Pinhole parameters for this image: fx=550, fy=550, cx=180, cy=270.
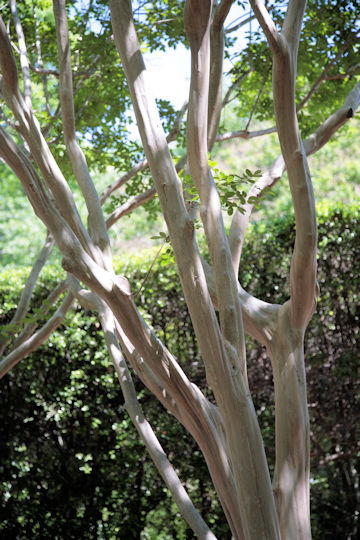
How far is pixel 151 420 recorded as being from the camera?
484cm

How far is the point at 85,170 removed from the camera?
8.72 feet

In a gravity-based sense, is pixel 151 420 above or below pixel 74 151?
below

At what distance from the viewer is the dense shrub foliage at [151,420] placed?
15.7ft

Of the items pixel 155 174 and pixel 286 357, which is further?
pixel 286 357

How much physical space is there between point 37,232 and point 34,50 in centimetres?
1031

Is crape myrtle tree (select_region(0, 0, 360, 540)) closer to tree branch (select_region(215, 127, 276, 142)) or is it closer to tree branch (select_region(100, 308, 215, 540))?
tree branch (select_region(100, 308, 215, 540))

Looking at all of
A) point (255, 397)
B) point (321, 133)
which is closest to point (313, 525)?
point (255, 397)

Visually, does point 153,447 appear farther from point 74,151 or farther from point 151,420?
point 151,420

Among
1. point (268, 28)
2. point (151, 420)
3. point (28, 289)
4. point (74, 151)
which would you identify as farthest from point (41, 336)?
point (268, 28)

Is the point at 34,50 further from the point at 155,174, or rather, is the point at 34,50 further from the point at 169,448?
the point at 169,448

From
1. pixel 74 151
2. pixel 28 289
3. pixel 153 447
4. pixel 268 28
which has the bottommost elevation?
pixel 153 447

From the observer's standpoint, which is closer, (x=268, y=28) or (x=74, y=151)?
(x=268, y=28)

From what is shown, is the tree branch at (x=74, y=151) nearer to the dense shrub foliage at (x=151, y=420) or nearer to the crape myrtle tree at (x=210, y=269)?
the crape myrtle tree at (x=210, y=269)

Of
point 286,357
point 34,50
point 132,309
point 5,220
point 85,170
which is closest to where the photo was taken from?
point 132,309
